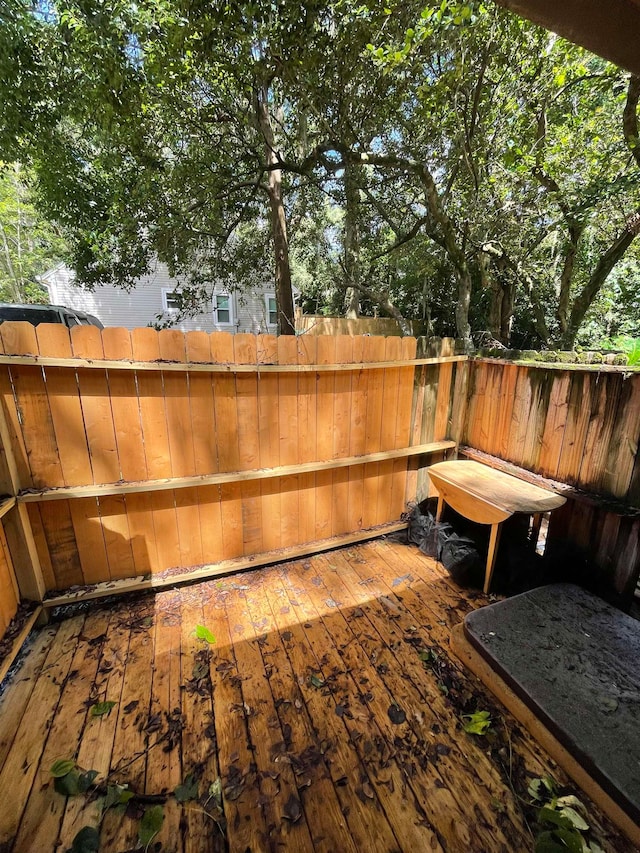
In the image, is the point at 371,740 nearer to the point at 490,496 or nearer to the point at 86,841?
the point at 86,841

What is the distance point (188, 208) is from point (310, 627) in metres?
5.89

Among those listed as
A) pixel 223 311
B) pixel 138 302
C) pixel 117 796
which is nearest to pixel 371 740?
pixel 117 796

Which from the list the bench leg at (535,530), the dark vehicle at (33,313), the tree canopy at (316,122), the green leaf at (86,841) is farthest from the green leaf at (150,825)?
the dark vehicle at (33,313)

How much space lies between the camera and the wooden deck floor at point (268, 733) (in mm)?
1306

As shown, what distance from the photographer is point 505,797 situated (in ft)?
4.62

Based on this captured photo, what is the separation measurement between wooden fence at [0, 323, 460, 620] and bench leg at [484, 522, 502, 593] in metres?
0.98

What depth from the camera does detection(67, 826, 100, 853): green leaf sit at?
1.21 metres

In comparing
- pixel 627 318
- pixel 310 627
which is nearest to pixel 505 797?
pixel 310 627

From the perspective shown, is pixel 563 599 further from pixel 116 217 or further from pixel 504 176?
pixel 116 217

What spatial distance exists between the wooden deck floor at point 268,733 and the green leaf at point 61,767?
2 cm

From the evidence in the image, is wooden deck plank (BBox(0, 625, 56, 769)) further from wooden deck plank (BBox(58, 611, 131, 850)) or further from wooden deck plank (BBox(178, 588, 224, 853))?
wooden deck plank (BBox(178, 588, 224, 853))

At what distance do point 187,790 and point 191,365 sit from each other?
2.02 m

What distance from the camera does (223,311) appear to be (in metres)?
14.1

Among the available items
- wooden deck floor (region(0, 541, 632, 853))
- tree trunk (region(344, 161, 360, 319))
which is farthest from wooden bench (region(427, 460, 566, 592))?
tree trunk (region(344, 161, 360, 319))
